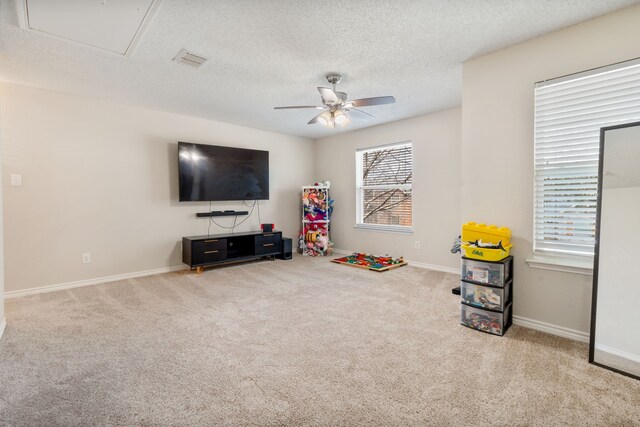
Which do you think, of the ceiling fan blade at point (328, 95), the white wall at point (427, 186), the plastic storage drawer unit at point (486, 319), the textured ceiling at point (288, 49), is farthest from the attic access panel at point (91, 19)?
the white wall at point (427, 186)

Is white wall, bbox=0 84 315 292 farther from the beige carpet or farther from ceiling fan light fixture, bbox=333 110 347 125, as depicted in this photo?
ceiling fan light fixture, bbox=333 110 347 125

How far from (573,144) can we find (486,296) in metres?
1.37

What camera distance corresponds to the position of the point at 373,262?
4816 mm

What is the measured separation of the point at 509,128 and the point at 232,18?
7.96 ft

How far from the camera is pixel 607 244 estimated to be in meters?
2.01

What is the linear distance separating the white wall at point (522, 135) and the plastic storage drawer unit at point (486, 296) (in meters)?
0.29

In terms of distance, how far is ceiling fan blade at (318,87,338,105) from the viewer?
284 centimetres

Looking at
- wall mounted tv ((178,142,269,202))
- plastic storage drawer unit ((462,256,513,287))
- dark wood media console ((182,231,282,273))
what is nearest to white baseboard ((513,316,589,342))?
plastic storage drawer unit ((462,256,513,287))

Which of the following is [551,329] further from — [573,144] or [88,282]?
[88,282]

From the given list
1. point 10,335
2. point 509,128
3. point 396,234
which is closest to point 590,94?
point 509,128

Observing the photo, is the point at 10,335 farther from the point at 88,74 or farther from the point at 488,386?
the point at 488,386

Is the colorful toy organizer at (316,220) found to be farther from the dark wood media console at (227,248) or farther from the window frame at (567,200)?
the window frame at (567,200)

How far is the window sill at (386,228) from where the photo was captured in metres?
4.90

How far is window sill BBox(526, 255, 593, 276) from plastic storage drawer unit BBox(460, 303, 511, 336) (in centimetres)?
43
